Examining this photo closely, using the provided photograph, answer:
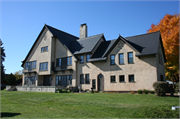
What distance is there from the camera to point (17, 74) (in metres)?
65.3

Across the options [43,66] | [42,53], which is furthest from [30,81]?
[42,53]

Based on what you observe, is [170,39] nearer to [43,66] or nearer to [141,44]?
[141,44]

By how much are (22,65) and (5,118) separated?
108 ft

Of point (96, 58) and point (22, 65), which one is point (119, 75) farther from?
point (22, 65)

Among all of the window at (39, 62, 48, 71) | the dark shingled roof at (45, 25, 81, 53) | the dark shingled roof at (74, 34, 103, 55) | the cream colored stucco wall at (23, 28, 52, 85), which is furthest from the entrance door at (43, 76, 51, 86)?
the dark shingled roof at (74, 34, 103, 55)

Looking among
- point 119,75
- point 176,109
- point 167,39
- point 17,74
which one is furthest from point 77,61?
point 17,74

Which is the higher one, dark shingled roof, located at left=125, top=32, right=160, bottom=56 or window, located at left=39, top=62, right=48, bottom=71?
dark shingled roof, located at left=125, top=32, right=160, bottom=56

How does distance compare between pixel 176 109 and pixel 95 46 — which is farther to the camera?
pixel 95 46

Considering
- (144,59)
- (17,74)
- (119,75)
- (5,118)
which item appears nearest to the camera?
(5,118)

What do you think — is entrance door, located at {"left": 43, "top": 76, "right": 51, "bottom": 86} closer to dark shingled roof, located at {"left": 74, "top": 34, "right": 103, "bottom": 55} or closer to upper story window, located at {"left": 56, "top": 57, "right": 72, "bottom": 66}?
upper story window, located at {"left": 56, "top": 57, "right": 72, "bottom": 66}

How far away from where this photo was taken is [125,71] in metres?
24.0

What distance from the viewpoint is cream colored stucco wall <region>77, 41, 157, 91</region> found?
71.9ft

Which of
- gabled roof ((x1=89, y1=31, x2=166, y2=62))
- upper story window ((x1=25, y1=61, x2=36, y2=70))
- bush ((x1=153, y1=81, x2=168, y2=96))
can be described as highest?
gabled roof ((x1=89, y1=31, x2=166, y2=62))

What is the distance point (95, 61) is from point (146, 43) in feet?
27.4
